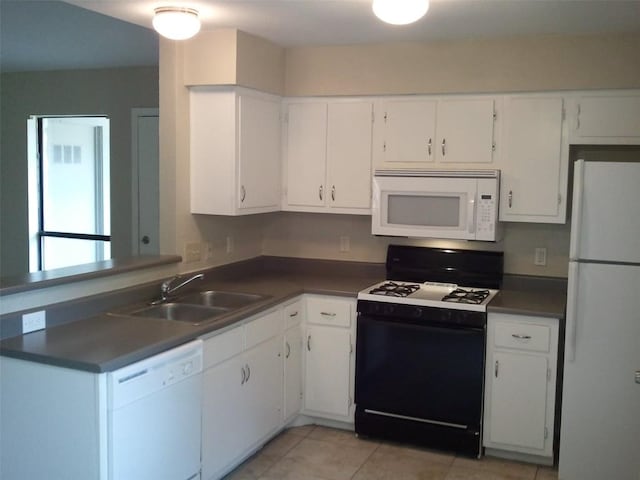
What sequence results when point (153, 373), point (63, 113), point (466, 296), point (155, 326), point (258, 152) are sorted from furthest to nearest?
point (63, 113)
point (258, 152)
point (466, 296)
point (155, 326)
point (153, 373)

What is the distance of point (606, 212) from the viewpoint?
315 centimetres

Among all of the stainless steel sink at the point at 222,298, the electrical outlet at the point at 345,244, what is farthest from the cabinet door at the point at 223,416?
the electrical outlet at the point at 345,244

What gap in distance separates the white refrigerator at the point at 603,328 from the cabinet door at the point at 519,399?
0.20 meters

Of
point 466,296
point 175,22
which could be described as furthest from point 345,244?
point 175,22

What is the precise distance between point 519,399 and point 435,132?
1.61 metres

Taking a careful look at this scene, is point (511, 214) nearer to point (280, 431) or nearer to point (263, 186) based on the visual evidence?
point (263, 186)

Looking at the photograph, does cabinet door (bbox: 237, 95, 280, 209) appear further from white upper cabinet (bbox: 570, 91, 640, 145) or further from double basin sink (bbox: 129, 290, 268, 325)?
white upper cabinet (bbox: 570, 91, 640, 145)

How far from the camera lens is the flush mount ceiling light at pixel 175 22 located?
316cm

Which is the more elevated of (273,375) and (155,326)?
(155,326)

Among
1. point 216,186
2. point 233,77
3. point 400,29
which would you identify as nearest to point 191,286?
point 216,186

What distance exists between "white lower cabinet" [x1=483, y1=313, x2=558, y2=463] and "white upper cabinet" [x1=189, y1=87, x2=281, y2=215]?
63.1 inches

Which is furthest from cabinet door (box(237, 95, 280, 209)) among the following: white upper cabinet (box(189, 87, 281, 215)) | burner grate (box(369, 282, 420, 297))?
burner grate (box(369, 282, 420, 297))

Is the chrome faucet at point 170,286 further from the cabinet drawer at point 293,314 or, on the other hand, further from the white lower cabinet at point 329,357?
the white lower cabinet at point 329,357

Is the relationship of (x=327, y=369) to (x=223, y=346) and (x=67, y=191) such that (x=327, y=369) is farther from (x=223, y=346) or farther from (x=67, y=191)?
(x=67, y=191)
